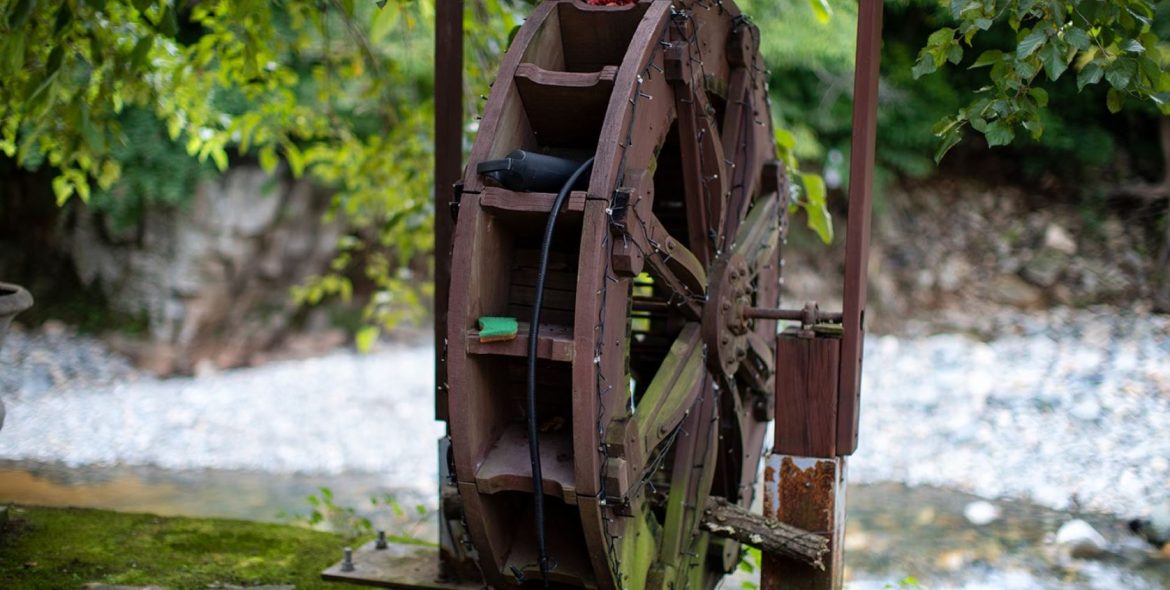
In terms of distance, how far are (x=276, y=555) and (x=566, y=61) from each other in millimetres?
2147

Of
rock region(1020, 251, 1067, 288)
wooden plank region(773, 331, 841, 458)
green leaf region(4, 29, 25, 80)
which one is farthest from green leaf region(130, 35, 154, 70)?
rock region(1020, 251, 1067, 288)

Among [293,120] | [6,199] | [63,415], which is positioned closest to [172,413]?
[63,415]

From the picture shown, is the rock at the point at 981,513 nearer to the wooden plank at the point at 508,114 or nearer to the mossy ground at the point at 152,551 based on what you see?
the mossy ground at the point at 152,551

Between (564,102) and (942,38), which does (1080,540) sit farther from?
(564,102)

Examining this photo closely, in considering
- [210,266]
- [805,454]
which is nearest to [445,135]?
[805,454]

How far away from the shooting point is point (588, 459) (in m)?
2.75

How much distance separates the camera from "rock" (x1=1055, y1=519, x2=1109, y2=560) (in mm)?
6682

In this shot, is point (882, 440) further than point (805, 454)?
Yes

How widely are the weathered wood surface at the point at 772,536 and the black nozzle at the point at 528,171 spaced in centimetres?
114

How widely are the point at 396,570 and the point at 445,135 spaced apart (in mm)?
1462

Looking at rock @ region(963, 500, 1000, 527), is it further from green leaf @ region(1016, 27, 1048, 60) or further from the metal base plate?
green leaf @ region(1016, 27, 1048, 60)

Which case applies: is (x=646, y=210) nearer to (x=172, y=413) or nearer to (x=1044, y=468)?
(x=1044, y=468)

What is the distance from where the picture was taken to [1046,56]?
2.76m

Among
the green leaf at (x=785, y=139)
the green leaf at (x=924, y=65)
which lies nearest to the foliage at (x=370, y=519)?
the green leaf at (x=785, y=139)
